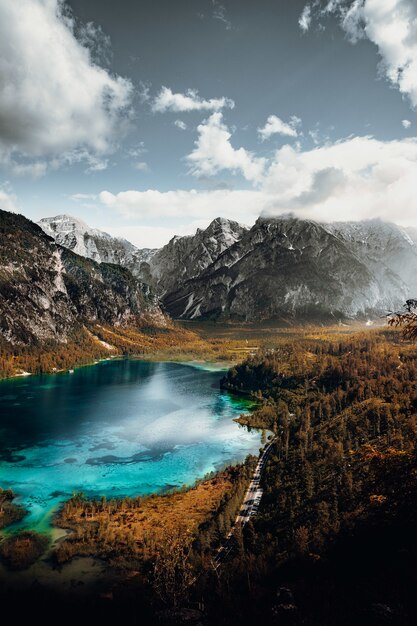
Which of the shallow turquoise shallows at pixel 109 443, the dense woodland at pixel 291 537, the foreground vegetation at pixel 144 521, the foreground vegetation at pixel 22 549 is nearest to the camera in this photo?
the dense woodland at pixel 291 537

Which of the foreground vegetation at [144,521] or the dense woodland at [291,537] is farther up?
the dense woodland at [291,537]

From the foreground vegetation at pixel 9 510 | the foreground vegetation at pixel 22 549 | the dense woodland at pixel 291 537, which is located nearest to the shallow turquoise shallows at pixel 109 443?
the foreground vegetation at pixel 9 510

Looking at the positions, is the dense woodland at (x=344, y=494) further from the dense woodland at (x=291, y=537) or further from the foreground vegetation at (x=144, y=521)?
the foreground vegetation at (x=144, y=521)

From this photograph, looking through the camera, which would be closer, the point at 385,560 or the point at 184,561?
the point at 385,560

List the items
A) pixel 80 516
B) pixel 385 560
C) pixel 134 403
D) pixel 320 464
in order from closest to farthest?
1. pixel 385 560
2. pixel 80 516
3. pixel 320 464
4. pixel 134 403

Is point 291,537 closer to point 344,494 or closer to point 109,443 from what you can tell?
point 344,494

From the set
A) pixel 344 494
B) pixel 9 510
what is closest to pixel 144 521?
pixel 9 510

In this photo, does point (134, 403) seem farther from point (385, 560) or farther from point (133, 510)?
point (385, 560)

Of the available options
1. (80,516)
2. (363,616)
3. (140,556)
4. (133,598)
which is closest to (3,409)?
(80,516)

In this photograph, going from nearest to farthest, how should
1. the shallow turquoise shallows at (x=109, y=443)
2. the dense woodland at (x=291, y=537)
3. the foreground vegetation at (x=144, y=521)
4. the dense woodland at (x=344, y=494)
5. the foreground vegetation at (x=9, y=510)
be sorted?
the dense woodland at (x=344, y=494) < the dense woodland at (x=291, y=537) < the foreground vegetation at (x=144, y=521) < the foreground vegetation at (x=9, y=510) < the shallow turquoise shallows at (x=109, y=443)

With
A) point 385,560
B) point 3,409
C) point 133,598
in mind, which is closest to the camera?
point 385,560
